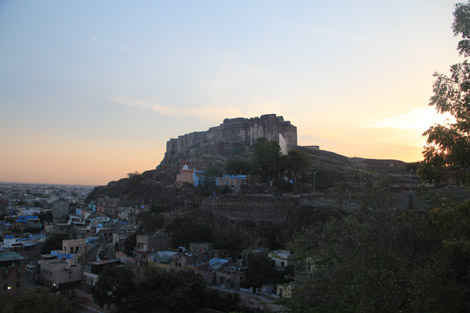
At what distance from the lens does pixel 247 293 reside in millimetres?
17594

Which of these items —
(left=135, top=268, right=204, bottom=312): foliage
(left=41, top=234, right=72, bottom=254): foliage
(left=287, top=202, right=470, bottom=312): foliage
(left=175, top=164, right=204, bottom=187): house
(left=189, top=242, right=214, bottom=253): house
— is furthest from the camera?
(left=175, top=164, right=204, bottom=187): house

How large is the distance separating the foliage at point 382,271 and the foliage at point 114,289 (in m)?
11.7

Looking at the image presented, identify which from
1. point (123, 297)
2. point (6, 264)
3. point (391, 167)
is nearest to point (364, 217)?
point (123, 297)

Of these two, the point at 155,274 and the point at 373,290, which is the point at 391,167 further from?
the point at 373,290

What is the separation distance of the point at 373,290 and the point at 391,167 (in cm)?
4392

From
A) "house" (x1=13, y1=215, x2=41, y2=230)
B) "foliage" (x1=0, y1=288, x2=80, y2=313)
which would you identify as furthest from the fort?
"foliage" (x1=0, y1=288, x2=80, y2=313)

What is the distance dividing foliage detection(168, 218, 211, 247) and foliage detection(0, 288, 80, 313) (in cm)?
1136

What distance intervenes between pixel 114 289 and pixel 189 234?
28.5ft

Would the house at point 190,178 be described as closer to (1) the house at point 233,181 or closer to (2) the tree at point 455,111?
(1) the house at point 233,181

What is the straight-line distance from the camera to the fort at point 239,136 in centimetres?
5847

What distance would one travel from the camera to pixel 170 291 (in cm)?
1725

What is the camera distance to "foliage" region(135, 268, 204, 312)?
16808mm

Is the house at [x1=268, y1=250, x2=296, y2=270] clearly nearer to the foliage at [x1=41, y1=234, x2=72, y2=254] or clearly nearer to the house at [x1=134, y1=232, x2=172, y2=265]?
the house at [x1=134, y1=232, x2=172, y2=265]

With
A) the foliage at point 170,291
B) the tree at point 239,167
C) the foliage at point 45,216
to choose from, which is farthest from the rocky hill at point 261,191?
the foliage at point 45,216
